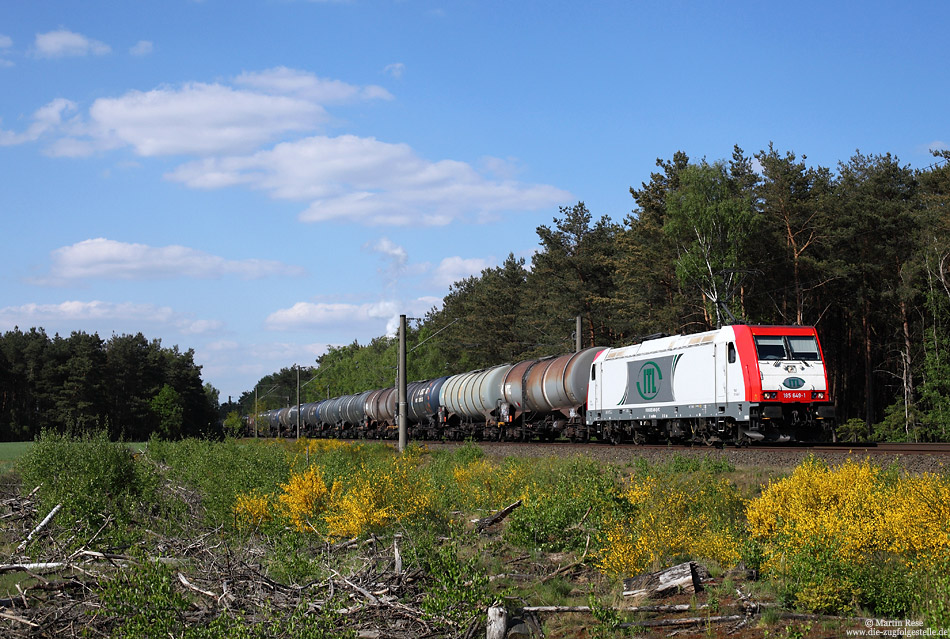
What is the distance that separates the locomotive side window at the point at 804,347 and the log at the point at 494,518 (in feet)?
34.2

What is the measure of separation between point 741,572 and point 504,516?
229 inches

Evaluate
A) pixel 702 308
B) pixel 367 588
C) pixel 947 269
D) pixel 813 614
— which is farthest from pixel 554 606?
pixel 947 269

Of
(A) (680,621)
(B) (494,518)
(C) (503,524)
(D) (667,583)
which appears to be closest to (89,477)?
(B) (494,518)

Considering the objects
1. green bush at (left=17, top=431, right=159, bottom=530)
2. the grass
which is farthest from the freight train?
green bush at (left=17, top=431, right=159, bottom=530)

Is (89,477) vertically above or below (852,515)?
below

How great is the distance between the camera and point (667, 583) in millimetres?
9852

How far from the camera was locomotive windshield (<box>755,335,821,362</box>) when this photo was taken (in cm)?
2212

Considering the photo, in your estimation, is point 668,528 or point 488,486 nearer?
point 668,528

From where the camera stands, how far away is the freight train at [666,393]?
71.7ft

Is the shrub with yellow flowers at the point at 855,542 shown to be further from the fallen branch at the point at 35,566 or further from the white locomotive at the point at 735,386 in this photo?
the white locomotive at the point at 735,386

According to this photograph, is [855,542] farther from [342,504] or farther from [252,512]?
[252,512]

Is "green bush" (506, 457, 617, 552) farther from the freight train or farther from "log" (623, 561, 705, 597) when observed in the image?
the freight train

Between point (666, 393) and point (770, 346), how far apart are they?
3956 mm

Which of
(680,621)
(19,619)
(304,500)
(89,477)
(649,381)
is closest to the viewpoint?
(19,619)
